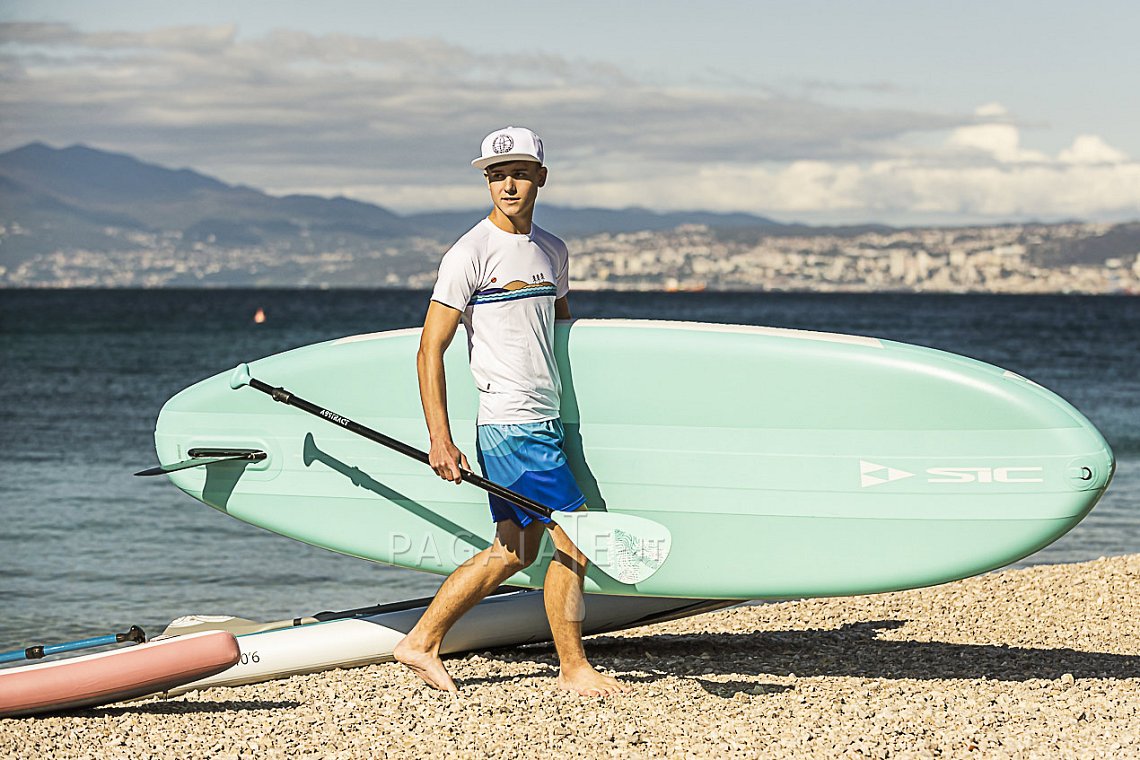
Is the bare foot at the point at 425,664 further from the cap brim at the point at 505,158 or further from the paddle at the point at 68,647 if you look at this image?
the cap brim at the point at 505,158

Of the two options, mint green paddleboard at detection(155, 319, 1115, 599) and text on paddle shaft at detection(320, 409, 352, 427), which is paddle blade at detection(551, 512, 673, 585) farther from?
text on paddle shaft at detection(320, 409, 352, 427)

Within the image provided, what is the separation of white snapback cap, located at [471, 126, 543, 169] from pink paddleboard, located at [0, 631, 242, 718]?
1.73 meters

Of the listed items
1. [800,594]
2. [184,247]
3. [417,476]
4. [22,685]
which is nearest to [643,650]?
[800,594]

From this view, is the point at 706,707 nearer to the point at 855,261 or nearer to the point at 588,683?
the point at 588,683

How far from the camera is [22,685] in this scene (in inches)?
164

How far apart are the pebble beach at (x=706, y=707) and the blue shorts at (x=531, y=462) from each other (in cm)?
63

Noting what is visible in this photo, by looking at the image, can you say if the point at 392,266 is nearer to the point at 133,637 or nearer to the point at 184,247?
the point at 184,247

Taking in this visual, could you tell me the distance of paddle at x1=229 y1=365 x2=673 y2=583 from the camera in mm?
4285

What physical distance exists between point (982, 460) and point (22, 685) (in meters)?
3.10

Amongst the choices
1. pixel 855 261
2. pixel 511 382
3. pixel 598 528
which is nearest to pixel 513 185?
pixel 511 382

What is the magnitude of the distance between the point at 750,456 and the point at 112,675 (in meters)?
2.17

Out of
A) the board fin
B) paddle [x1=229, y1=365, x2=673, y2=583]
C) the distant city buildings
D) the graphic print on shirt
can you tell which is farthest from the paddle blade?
the distant city buildings

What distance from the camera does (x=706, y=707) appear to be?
4.16m

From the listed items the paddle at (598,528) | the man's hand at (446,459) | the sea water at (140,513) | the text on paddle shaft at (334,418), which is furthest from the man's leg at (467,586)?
the sea water at (140,513)
